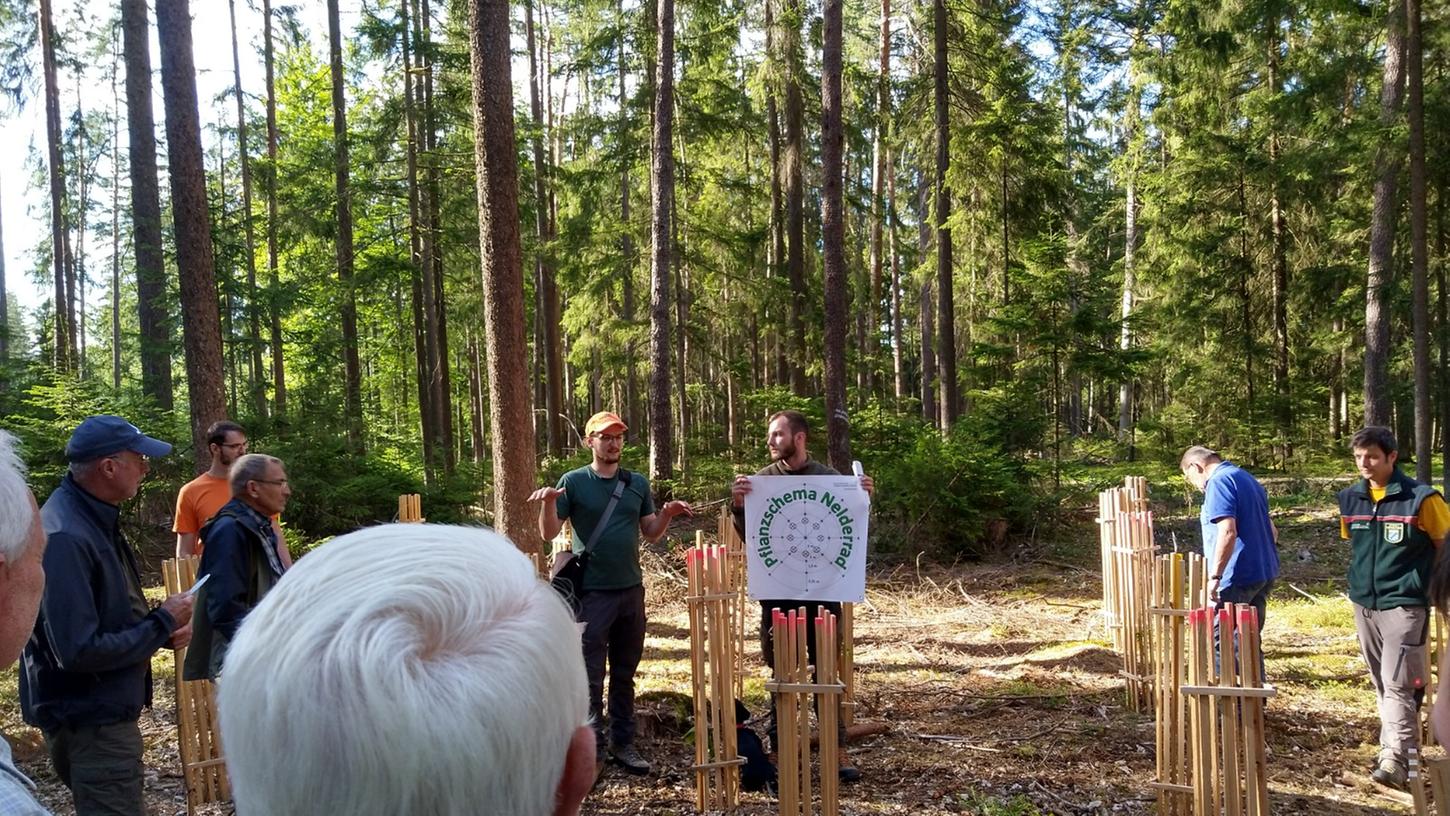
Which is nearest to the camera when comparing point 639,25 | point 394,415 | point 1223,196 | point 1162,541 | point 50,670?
point 50,670

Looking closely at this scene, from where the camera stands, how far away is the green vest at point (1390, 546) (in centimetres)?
534

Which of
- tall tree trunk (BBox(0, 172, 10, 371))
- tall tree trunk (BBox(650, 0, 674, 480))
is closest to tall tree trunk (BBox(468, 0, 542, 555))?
tall tree trunk (BBox(650, 0, 674, 480))

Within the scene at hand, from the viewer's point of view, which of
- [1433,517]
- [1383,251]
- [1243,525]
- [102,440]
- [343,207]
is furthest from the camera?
[343,207]

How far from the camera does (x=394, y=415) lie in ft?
122

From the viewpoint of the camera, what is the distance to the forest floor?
5.38m

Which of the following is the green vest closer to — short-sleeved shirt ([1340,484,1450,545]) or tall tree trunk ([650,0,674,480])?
short-sleeved shirt ([1340,484,1450,545])

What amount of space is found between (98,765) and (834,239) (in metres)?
10.5

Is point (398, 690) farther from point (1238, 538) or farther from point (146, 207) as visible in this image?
point (146, 207)

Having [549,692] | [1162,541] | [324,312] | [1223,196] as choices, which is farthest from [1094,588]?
[324,312]

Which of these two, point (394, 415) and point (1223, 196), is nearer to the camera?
point (1223, 196)

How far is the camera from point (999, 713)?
6914 mm

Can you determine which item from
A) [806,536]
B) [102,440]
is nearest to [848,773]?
[806,536]

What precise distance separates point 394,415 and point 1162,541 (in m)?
30.7

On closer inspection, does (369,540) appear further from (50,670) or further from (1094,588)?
(1094,588)
